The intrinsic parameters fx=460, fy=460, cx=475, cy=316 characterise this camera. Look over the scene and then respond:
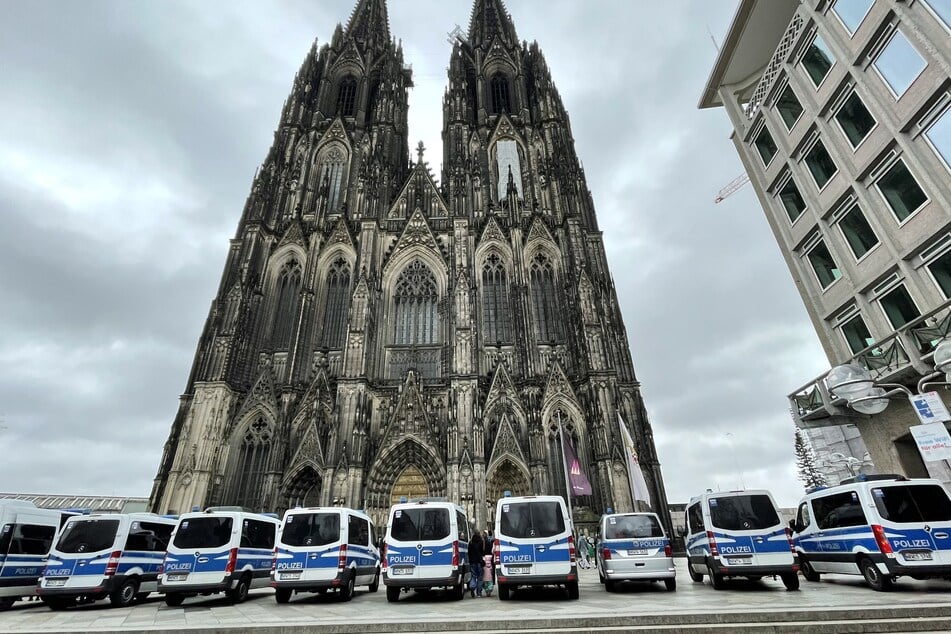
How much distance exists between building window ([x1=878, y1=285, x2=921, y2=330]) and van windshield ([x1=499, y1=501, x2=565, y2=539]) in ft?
35.4

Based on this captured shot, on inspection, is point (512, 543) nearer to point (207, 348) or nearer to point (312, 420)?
point (312, 420)

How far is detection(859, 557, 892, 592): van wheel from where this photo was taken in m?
8.20

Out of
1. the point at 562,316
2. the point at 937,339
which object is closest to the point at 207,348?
the point at 562,316

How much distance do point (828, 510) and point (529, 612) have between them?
7.25m

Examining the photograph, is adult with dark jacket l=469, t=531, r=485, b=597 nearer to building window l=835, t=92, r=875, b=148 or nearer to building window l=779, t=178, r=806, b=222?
building window l=835, t=92, r=875, b=148

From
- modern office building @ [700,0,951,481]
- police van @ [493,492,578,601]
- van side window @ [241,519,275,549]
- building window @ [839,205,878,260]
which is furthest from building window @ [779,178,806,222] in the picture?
van side window @ [241,519,275,549]

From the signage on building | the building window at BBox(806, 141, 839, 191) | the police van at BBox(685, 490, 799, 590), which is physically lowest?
the police van at BBox(685, 490, 799, 590)

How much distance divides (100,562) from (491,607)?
8.67 metres

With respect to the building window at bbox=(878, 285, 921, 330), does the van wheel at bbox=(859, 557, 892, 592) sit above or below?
below

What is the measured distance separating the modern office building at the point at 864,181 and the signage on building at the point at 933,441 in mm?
1530

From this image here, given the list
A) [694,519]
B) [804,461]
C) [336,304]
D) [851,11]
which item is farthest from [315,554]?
[804,461]

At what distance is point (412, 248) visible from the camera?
97.7 ft

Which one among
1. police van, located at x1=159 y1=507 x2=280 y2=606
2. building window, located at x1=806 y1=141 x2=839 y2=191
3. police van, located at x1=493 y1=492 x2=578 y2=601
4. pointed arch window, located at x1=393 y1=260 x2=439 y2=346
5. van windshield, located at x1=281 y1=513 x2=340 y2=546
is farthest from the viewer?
pointed arch window, located at x1=393 y1=260 x2=439 y2=346

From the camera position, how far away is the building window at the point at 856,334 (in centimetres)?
1372
